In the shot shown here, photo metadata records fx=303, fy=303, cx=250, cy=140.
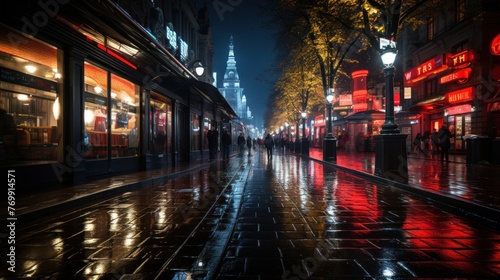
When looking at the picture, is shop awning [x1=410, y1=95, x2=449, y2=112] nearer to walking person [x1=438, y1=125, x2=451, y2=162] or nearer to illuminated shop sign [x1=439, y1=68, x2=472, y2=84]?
illuminated shop sign [x1=439, y1=68, x2=472, y2=84]

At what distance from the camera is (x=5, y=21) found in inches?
262

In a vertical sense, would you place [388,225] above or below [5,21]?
below

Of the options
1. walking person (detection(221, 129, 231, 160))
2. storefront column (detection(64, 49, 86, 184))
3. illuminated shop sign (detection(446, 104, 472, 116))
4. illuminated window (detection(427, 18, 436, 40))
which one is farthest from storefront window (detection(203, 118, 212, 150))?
illuminated window (detection(427, 18, 436, 40))

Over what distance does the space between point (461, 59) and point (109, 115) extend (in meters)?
21.7

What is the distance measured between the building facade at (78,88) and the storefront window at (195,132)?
5.81 metres

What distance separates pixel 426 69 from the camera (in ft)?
80.7

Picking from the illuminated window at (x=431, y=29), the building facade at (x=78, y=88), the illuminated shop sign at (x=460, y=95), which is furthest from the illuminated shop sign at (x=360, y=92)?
the building facade at (x=78, y=88)

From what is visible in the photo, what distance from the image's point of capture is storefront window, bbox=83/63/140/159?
994 centimetres

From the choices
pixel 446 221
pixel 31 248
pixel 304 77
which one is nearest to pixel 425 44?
pixel 304 77

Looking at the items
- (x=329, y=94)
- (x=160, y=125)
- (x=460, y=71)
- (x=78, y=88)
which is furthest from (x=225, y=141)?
(x=460, y=71)

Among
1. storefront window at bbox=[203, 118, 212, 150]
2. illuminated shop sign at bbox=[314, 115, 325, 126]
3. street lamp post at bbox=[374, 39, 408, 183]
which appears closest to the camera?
street lamp post at bbox=[374, 39, 408, 183]

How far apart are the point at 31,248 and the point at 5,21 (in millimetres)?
5534

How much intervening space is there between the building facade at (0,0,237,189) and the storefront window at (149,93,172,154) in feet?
0.33

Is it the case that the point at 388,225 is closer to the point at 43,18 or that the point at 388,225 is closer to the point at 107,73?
the point at 43,18
